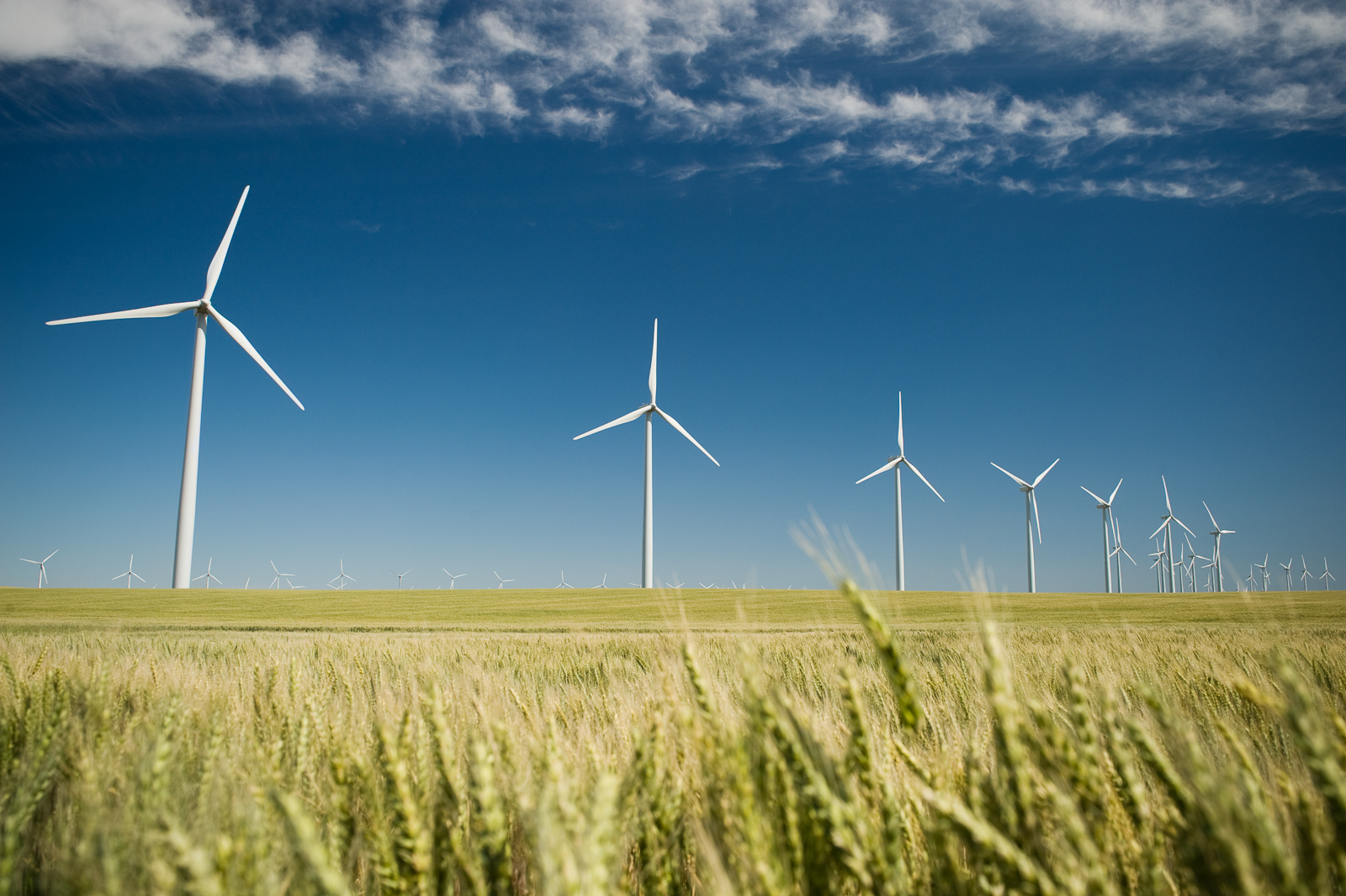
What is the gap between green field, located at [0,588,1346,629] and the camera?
75.9 ft

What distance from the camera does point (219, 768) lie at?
2555 mm

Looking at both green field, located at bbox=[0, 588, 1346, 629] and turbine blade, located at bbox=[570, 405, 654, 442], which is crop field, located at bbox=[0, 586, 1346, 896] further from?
turbine blade, located at bbox=[570, 405, 654, 442]

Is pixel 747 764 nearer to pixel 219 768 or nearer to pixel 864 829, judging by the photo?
pixel 864 829

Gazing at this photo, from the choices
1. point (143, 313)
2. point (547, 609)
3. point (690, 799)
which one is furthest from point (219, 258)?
point (690, 799)

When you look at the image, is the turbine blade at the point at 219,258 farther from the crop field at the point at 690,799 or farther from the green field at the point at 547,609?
the crop field at the point at 690,799

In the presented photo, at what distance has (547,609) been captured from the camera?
3509cm

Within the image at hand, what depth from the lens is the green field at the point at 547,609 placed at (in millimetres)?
23141

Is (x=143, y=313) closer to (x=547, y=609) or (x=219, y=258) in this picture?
(x=219, y=258)

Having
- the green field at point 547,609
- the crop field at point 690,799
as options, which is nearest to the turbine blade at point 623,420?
the green field at point 547,609

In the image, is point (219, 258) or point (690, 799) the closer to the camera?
point (690, 799)

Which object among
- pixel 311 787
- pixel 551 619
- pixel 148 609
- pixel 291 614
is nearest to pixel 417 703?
pixel 311 787

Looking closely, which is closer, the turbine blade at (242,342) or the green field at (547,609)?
the green field at (547,609)

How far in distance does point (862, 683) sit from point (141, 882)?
6.09 meters

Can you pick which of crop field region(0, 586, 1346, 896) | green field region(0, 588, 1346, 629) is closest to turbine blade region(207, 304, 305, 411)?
green field region(0, 588, 1346, 629)
